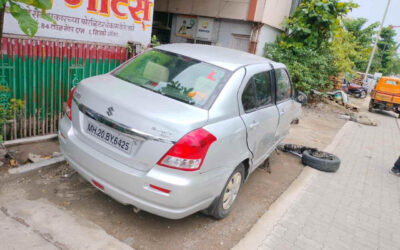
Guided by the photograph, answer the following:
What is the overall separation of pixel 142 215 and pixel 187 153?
119 centimetres

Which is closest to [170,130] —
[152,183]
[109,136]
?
[152,183]

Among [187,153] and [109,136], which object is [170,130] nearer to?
[187,153]

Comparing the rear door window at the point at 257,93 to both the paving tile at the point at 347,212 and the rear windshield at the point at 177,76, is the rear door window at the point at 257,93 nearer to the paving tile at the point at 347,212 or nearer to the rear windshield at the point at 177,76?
the rear windshield at the point at 177,76

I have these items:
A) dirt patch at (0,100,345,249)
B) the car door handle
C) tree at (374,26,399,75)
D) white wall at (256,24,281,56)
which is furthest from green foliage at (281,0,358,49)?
tree at (374,26,399,75)

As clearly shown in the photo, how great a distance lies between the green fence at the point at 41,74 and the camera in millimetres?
4297

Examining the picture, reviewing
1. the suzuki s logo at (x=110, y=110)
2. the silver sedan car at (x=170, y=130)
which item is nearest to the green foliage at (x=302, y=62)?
the silver sedan car at (x=170, y=130)

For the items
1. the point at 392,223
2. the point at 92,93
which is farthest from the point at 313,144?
the point at 92,93

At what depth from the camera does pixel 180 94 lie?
3055 millimetres

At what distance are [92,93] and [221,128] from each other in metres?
1.30

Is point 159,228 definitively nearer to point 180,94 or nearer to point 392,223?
point 180,94

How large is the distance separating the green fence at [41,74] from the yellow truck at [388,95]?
15.0 metres

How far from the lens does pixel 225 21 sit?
11.7 metres

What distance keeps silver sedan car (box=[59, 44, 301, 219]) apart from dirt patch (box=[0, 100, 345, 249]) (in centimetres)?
25

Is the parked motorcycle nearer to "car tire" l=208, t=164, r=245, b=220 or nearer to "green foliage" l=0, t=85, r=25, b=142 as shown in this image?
"car tire" l=208, t=164, r=245, b=220
